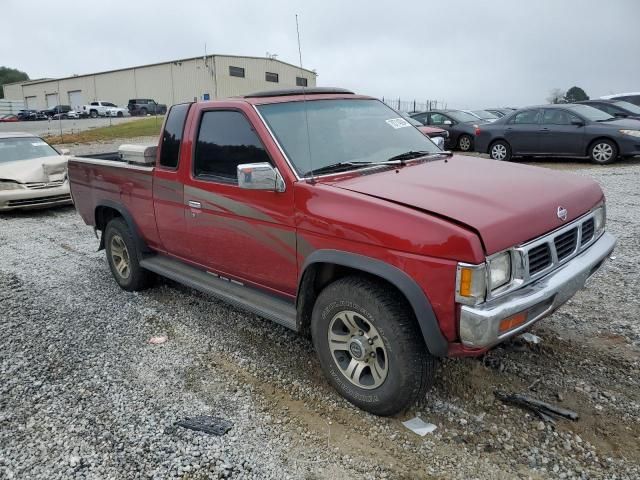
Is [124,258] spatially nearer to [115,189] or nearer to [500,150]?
[115,189]

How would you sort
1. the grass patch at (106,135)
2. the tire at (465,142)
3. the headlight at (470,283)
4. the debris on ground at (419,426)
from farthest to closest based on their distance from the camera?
the grass patch at (106,135) < the tire at (465,142) < the debris on ground at (419,426) < the headlight at (470,283)

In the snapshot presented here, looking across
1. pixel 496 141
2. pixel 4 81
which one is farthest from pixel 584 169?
pixel 4 81

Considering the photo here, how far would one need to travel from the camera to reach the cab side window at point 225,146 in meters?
3.76

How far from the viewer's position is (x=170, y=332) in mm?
4516

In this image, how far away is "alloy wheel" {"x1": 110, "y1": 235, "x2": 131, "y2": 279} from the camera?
17.7ft

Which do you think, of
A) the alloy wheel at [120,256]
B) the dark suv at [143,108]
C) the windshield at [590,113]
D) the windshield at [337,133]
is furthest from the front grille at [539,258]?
the dark suv at [143,108]

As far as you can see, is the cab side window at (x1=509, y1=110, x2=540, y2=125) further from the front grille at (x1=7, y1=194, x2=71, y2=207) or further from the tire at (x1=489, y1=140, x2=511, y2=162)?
the front grille at (x1=7, y1=194, x2=71, y2=207)

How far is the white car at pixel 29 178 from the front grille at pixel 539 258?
29.9 ft

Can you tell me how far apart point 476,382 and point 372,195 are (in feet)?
4.92

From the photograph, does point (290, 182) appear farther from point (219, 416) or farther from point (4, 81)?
point (4, 81)

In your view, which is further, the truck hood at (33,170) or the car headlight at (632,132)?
the car headlight at (632,132)

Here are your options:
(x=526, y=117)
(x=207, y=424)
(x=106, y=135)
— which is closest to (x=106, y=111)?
(x=106, y=135)

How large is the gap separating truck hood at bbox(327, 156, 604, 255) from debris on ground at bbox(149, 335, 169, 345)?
6.91ft

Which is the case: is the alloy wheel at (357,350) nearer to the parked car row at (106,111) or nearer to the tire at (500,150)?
the tire at (500,150)
